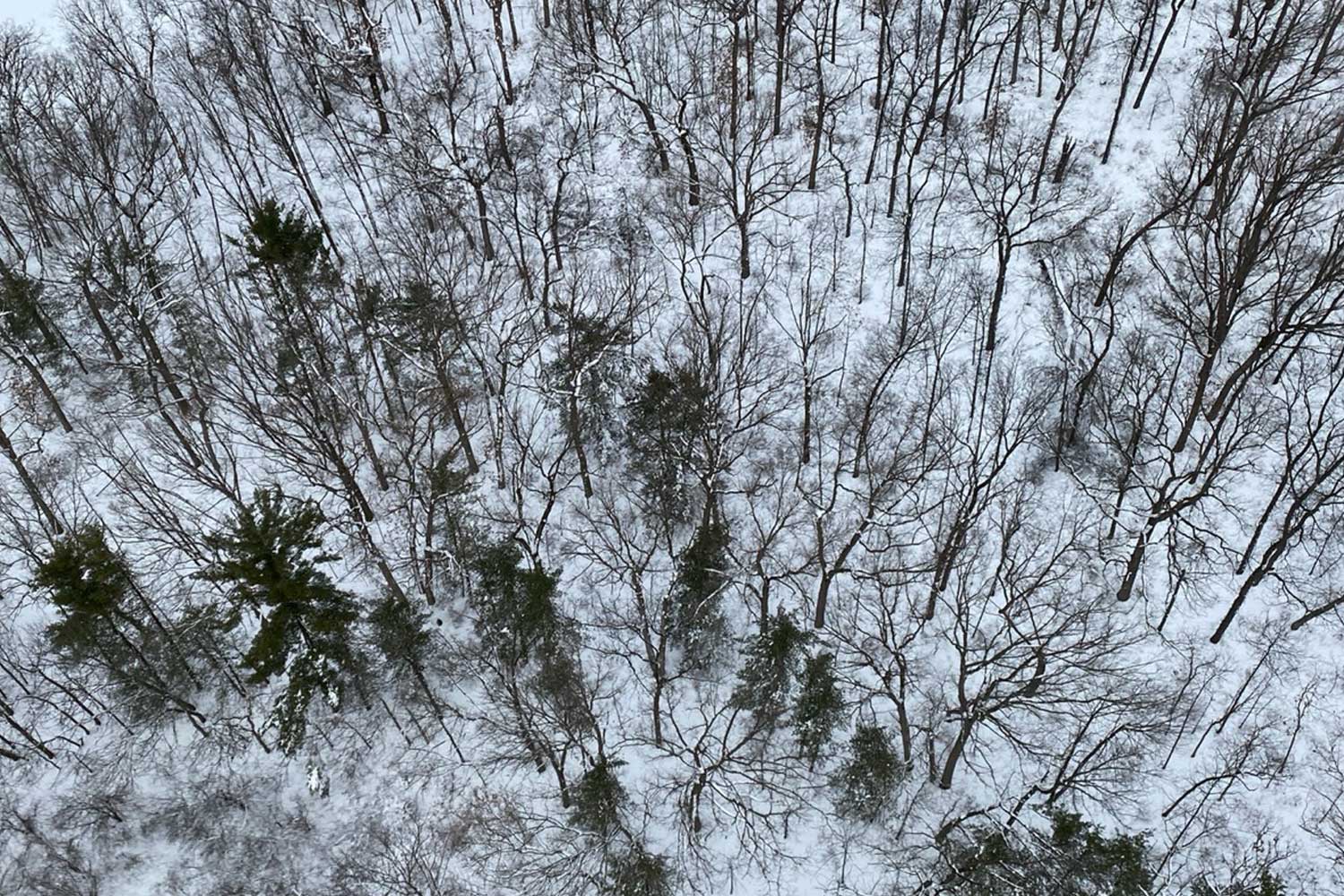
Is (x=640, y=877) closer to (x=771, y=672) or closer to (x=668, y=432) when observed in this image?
(x=771, y=672)

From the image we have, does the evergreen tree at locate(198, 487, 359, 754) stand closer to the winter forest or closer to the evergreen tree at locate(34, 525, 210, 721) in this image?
the winter forest

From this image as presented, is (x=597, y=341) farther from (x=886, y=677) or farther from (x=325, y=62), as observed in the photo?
(x=325, y=62)

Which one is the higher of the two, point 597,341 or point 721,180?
point 721,180

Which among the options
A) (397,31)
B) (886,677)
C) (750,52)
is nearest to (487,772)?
(886,677)

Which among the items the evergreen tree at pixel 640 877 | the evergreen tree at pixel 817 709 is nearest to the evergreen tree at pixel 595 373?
the evergreen tree at pixel 817 709

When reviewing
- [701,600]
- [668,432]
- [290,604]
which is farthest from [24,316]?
[701,600]

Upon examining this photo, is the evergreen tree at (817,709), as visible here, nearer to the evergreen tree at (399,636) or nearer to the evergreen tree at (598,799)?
the evergreen tree at (598,799)
